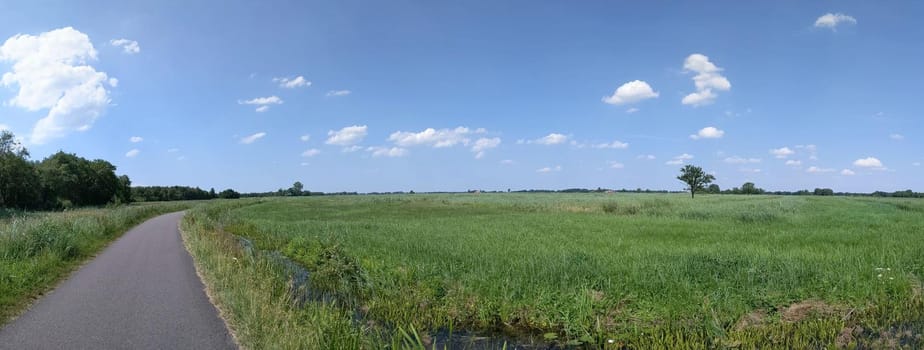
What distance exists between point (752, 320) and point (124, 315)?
1155 centimetres

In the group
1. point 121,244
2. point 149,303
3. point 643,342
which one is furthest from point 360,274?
point 121,244

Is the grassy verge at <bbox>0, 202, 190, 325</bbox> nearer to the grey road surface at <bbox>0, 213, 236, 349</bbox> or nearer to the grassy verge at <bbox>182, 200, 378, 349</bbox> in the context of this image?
the grey road surface at <bbox>0, 213, 236, 349</bbox>

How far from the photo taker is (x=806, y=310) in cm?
912

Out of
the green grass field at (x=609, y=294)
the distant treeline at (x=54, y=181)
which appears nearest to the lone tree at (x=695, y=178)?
the green grass field at (x=609, y=294)

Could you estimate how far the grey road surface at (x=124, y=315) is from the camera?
7.33m

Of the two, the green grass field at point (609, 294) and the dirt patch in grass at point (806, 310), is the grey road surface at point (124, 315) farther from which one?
the dirt patch in grass at point (806, 310)

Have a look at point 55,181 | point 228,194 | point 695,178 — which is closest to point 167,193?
point 228,194

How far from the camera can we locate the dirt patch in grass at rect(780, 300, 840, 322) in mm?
8891

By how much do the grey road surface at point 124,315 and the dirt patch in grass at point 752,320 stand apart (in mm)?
8397

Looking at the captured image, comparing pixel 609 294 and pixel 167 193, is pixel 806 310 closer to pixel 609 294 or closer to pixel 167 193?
pixel 609 294

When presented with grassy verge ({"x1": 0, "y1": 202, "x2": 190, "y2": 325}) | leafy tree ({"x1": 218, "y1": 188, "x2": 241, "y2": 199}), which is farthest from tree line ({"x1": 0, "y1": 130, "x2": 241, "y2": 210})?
grassy verge ({"x1": 0, "y1": 202, "x2": 190, "y2": 325})

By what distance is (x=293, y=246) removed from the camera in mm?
19234

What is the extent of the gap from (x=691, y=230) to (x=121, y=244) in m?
26.3

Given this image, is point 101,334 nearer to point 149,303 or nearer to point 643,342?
point 149,303
